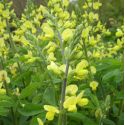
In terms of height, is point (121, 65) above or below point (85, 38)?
below

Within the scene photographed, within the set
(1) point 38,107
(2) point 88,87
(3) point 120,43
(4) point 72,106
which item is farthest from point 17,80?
(4) point 72,106

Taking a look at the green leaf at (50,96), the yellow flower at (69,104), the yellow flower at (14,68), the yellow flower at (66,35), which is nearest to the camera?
the yellow flower at (69,104)

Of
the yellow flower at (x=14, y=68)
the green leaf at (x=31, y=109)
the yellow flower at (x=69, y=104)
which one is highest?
the yellow flower at (x=14, y=68)

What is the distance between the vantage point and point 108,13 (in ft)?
38.4

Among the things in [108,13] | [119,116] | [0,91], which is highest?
[108,13]

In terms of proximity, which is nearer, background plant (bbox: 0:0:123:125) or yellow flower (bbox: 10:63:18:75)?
background plant (bbox: 0:0:123:125)

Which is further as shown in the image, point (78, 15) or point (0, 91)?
point (78, 15)

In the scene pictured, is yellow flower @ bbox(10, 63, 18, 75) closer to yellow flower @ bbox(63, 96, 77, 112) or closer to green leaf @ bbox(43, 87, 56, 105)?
green leaf @ bbox(43, 87, 56, 105)

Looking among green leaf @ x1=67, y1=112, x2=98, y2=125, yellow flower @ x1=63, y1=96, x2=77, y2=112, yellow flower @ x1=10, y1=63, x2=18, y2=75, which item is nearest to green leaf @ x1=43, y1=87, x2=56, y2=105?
green leaf @ x1=67, y1=112, x2=98, y2=125

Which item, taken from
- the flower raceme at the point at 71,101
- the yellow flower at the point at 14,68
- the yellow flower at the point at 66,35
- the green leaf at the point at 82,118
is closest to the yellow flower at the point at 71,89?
the flower raceme at the point at 71,101

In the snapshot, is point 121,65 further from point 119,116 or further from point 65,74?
point 65,74

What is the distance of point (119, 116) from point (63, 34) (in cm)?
71

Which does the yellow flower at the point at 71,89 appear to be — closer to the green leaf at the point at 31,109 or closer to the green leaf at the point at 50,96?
the green leaf at the point at 50,96

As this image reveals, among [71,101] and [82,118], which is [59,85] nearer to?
[82,118]
